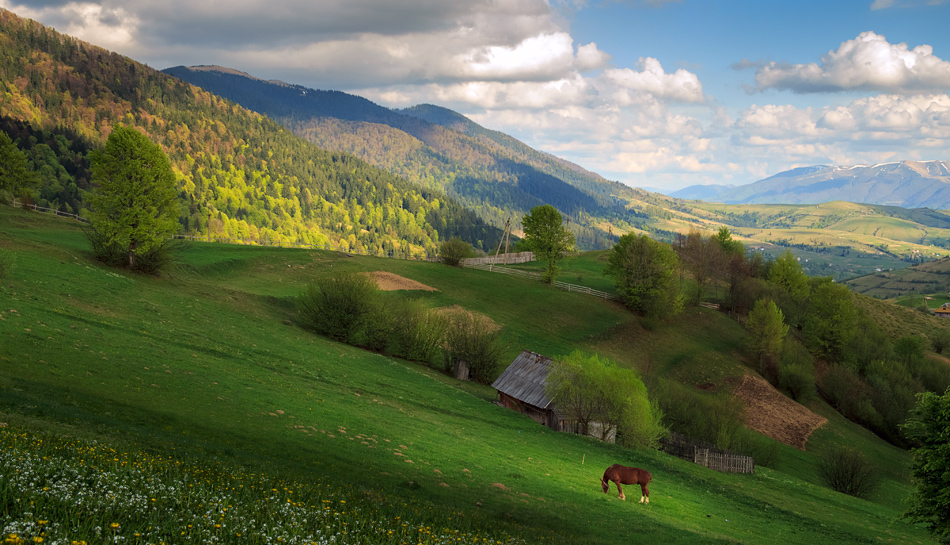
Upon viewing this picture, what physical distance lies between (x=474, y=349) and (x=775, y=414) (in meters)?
38.3

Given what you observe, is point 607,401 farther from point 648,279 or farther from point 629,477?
point 648,279

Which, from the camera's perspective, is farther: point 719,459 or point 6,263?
point 719,459

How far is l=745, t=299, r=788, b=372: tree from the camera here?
75.9 metres

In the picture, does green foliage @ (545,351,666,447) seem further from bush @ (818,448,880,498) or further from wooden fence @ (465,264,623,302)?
wooden fence @ (465,264,623,302)

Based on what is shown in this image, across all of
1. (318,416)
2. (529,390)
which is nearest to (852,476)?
(529,390)

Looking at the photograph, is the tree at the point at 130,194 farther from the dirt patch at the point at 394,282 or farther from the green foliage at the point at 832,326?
the green foliage at the point at 832,326

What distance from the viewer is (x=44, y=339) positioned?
26891mm

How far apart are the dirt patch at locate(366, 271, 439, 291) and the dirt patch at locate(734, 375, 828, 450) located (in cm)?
4279

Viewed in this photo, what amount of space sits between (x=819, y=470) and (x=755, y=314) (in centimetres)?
3173

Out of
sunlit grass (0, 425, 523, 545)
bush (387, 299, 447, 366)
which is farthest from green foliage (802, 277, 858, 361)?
sunlit grass (0, 425, 523, 545)

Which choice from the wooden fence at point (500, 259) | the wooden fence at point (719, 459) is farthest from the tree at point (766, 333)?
the wooden fence at point (500, 259)

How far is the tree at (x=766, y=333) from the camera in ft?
249

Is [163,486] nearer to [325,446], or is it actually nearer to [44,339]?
[325,446]

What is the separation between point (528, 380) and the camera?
45531 mm
